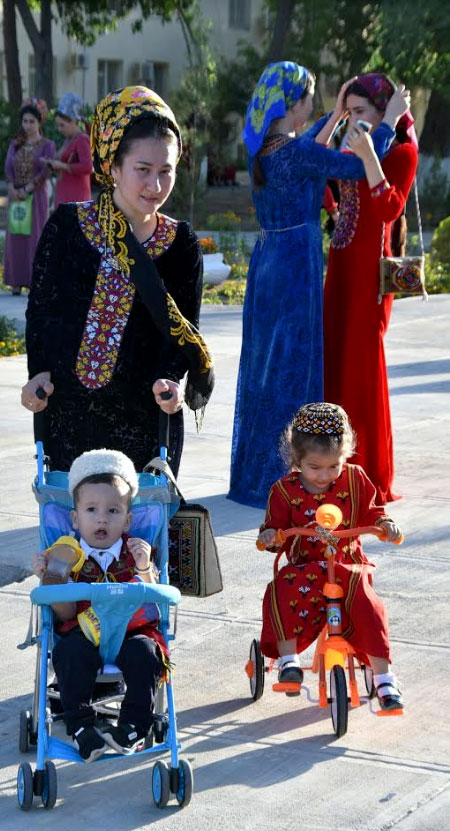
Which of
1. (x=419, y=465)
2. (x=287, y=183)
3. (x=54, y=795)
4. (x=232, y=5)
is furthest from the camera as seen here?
(x=232, y=5)

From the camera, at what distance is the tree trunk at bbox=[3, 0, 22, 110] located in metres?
35.5

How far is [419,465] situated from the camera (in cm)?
849

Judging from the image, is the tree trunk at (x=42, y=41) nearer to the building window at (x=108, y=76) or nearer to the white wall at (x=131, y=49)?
the white wall at (x=131, y=49)

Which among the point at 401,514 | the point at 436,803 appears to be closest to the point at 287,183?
the point at 401,514

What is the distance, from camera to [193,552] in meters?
4.59

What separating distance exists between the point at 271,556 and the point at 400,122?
248 cm

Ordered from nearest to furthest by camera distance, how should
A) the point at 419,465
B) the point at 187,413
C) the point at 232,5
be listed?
1. the point at 419,465
2. the point at 187,413
3. the point at 232,5

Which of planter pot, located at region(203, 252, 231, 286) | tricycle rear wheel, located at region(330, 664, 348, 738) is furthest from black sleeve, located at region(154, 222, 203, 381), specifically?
planter pot, located at region(203, 252, 231, 286)

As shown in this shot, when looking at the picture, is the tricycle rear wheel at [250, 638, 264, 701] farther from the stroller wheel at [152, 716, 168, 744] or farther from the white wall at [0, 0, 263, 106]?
the white wall at [0, 0, 263, 106]

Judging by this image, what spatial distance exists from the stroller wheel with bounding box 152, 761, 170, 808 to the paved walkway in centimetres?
4

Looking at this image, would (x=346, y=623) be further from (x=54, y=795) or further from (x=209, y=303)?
(x=209, y=303)

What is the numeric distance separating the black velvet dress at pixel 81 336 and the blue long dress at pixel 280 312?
8.68 feet

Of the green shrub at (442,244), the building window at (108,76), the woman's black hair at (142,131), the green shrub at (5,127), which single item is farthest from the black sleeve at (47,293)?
the building window at (108,76)

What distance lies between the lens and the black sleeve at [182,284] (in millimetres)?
4664
